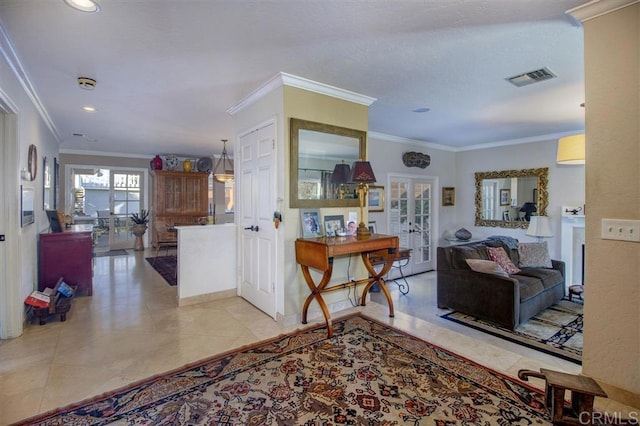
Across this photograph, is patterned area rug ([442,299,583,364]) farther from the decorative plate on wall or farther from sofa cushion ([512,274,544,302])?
the decorative plate on wall

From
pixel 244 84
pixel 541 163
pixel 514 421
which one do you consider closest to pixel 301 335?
pixel 514 421

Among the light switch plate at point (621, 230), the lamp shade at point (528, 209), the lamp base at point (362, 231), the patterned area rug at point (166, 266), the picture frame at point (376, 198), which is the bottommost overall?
the patterned area rug at point (166, 266)

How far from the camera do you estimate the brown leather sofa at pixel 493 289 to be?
135 inches

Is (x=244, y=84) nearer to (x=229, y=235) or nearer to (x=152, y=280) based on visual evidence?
(x=229, y=235)

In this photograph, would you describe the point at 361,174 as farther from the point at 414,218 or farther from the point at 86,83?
the point at 414,218

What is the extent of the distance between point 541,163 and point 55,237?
7385 millimetres

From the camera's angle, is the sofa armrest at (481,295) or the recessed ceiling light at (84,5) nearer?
the recessed ceiling light at (84,5)

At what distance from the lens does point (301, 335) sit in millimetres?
2805

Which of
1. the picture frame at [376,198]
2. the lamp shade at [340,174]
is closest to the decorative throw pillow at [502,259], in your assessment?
the picture frame at [376,198]

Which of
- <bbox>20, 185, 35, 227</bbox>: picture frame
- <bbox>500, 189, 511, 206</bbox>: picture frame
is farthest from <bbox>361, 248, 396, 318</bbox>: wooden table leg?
<bbox>500, 189, 511, 206</bbox>: picture frame

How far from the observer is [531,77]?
116 inches

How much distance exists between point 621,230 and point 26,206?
4.93m

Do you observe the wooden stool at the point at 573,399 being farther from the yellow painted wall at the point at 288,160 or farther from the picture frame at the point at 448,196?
the picture frame at the point at 448,196

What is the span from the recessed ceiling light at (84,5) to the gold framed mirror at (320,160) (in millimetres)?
1591
